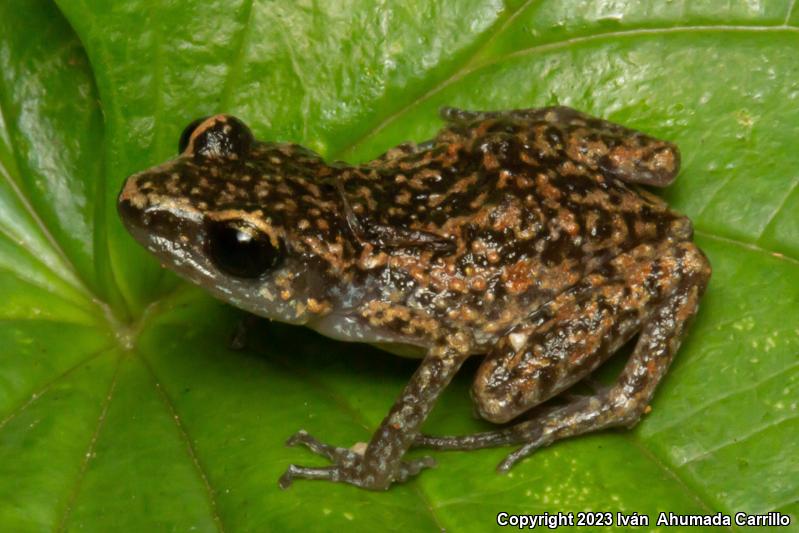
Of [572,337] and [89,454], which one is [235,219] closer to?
[89,454]

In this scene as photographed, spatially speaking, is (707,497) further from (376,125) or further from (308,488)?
(376,125)

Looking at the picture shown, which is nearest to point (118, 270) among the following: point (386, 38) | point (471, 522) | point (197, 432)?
point (197, 432)

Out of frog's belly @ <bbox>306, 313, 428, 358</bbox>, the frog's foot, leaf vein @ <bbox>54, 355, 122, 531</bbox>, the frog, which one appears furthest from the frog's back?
leaf vein @ <bbox>54, 355, 122, 531</bbox>

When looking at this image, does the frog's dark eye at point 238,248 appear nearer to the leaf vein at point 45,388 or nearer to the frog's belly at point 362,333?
the frog's belly at point 362,333

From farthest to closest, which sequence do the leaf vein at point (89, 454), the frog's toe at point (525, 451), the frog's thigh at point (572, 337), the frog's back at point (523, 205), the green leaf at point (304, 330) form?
1. the frog's back at point (523, 205)
2. the frog's thigh at point (572, 337)
3. the frog's toe at point (525, 451)
4. the green leaf at point (304, 330)
5. the leaf vein at point (89, 454)

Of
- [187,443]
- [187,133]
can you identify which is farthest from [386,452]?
[187,133]

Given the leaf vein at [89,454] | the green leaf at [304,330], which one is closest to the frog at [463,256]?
the green leaf at [304,330]

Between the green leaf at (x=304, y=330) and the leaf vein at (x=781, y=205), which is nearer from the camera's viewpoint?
the green leaf at (x=304, y=330)

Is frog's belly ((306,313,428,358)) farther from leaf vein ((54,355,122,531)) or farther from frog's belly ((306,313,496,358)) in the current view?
leaf vein ((54,355,122,531))
